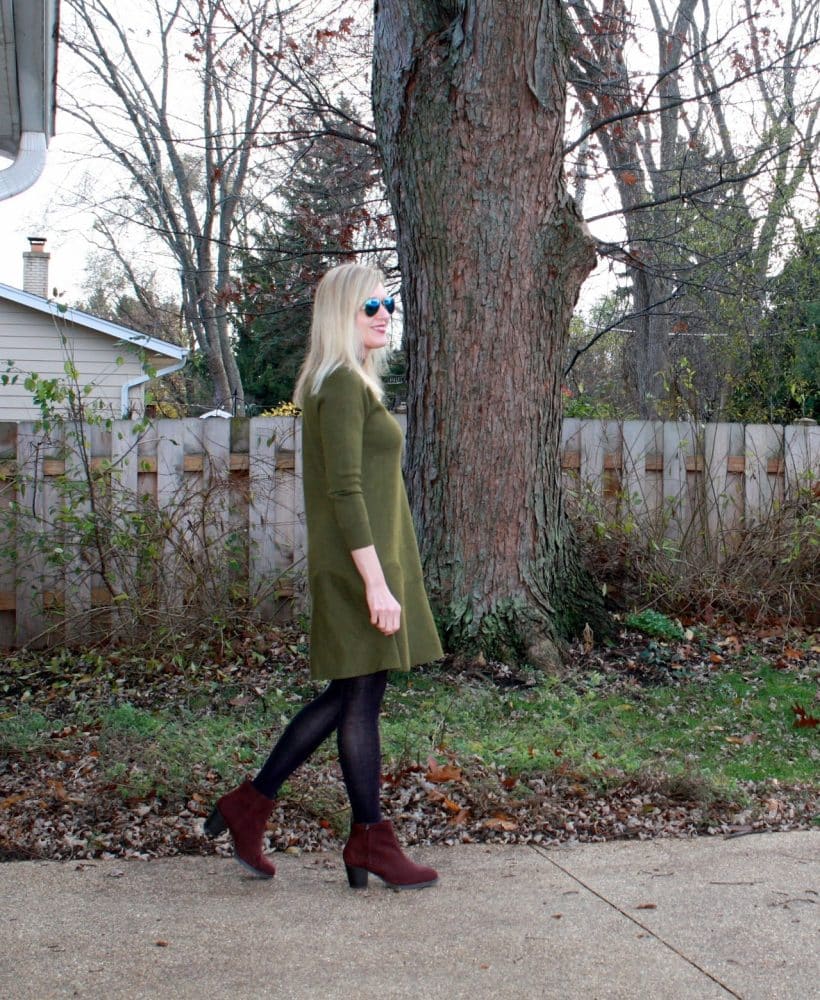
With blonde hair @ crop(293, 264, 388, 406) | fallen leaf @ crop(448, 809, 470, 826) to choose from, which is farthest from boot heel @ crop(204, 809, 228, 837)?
blonde hair @ crop(293, 264, 388, 406)

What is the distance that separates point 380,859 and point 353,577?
34.3 inches

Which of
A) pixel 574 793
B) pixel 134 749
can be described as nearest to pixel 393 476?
pixel 574 793

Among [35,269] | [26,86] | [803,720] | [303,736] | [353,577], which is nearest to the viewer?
[353,577]

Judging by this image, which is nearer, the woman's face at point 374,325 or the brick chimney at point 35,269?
the woman's face at point 374,325

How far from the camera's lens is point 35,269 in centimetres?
2341

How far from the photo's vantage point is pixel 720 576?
23.8 feet

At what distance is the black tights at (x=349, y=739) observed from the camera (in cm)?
336

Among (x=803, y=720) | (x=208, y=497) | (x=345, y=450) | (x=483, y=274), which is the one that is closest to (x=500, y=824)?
(x=345, y=450)

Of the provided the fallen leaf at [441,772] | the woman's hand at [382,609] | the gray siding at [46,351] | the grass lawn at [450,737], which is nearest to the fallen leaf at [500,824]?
the grass lawn at [450,737]

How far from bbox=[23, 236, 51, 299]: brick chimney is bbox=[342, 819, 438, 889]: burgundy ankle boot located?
2173cm

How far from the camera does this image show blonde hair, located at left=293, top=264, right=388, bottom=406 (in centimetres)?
337

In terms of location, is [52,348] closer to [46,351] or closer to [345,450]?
[46,351]

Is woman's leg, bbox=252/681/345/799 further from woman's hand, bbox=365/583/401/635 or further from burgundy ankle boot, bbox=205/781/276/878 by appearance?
woman's hand, bbox=365/583/401/635

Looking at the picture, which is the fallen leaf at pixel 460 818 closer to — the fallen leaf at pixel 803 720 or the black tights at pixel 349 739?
the black tights at pixel 349 739
